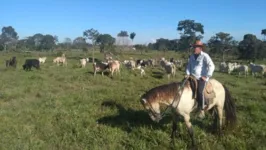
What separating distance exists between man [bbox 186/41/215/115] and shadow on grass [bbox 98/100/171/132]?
182cm

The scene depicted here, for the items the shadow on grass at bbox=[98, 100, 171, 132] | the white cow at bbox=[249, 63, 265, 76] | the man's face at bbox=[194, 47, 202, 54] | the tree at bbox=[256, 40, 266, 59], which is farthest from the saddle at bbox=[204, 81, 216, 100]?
the tree at bbox=[256, 40, 266, 59]

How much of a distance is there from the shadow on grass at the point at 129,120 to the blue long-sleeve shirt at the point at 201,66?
1.95 m

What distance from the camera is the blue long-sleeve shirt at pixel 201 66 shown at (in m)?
7.31

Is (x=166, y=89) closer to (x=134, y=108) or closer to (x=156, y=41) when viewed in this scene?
(x=134, y=108)

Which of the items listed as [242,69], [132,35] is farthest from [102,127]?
[132,35]

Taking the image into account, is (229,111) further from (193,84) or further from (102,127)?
(102,127)

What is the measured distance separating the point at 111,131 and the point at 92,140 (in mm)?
664

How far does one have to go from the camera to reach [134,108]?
10680 mm

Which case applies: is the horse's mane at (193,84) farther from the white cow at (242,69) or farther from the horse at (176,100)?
the white cow at (242,69)

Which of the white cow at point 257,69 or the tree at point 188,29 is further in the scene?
the tree at point 188,29

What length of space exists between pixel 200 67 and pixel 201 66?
1.4 inches

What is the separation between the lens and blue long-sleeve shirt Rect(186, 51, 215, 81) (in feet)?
24.0

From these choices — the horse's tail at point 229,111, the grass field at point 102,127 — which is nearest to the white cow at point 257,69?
the grass field at point 102,127

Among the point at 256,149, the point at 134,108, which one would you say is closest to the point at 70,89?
the point at 134,108
